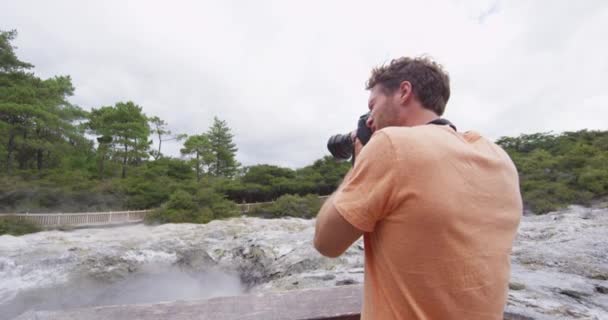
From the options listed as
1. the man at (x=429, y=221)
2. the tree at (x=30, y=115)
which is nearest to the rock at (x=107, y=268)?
the man at (x=429, y=221)

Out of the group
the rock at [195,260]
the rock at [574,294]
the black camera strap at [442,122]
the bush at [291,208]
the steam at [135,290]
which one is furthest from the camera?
the bush at [291,208]

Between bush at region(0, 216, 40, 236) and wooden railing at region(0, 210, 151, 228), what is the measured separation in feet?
0.78

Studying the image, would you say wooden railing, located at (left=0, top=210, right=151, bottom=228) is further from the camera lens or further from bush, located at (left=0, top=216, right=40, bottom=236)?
the camera lens

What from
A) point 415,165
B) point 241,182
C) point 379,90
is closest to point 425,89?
point 379,90

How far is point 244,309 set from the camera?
102 centimetres

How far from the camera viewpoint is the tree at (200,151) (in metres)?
22.3

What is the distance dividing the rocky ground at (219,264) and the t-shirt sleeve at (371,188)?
6.38ft

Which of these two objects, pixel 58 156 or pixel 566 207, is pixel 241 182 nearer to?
pixel 58 156

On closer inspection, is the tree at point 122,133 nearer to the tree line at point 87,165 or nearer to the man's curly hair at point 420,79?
the tree line at point 87,165

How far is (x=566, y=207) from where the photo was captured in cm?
1044

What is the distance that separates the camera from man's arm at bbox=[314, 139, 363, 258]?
0.65 metres

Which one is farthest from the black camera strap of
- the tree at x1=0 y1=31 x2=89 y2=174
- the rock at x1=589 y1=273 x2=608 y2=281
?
the tree at x1=0 y1=31 x2=89 y2=174

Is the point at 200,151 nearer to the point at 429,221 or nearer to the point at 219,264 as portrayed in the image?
the point at 219,264

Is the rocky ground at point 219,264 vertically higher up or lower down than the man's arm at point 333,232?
lower down
